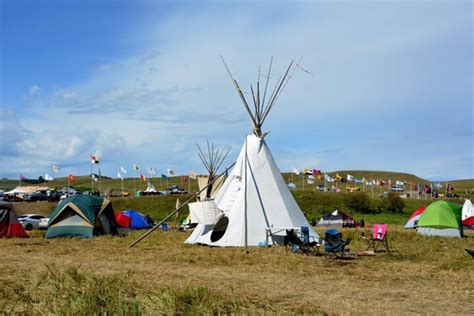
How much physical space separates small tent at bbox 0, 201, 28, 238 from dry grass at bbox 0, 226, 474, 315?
5984mm

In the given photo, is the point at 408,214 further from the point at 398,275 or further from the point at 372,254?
the point at 398,275

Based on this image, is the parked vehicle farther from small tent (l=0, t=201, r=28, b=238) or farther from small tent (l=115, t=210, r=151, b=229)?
small tent (l=0, t=201, r=28, b=238)

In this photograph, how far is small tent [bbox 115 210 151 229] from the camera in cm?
3120

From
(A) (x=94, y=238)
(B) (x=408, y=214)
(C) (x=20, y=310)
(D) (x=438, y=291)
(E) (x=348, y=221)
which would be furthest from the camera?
(B) (x=408, y=214)

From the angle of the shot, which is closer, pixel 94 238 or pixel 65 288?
pixel 65 288

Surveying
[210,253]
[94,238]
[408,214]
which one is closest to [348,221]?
[408,214]

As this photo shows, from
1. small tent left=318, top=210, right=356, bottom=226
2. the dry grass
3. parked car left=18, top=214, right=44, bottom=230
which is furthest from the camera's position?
small tent left=318, top=210, right=356, bottom=226

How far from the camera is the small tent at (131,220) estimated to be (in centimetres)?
3120

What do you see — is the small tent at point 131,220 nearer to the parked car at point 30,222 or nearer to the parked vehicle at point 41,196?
the parked car at point 30,222

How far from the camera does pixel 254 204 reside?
766 inches

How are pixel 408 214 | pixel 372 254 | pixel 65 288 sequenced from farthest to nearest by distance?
pixel 408 214
pixel 372 254
pixel 65 288

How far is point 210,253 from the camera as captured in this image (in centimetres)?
1666

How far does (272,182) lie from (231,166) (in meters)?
1.85

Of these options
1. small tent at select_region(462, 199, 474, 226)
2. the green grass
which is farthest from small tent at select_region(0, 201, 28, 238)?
small tent at select_region(462, 199, 474, 226)
